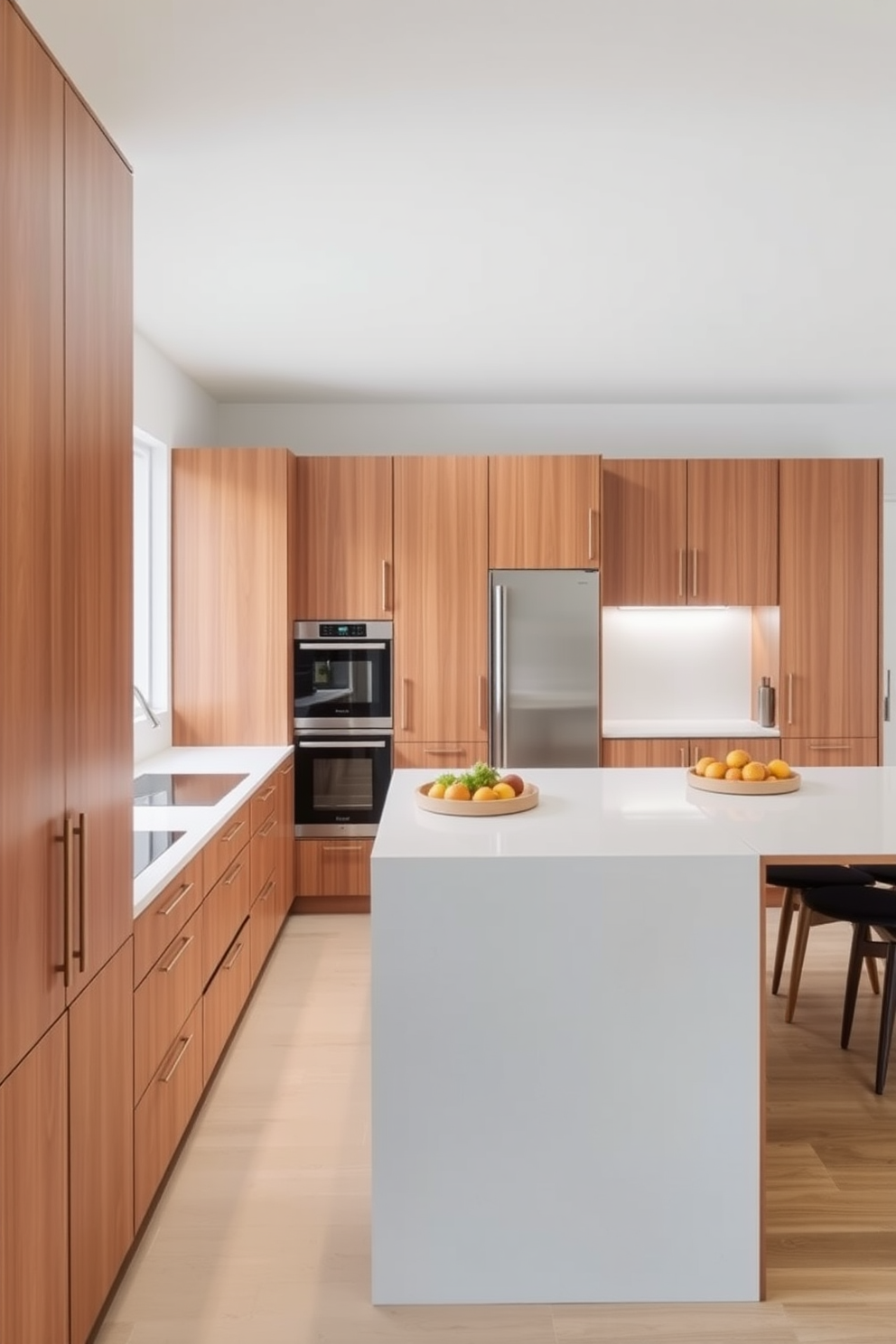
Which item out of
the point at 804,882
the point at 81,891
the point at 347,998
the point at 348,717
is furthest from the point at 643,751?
the point at 81,891

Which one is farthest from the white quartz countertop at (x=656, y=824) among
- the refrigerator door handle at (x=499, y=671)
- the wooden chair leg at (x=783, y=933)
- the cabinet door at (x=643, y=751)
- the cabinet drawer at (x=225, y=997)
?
the cabinet door at (x=643, y=751)

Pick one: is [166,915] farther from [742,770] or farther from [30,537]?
[742,770]

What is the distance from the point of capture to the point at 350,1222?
2297 mm

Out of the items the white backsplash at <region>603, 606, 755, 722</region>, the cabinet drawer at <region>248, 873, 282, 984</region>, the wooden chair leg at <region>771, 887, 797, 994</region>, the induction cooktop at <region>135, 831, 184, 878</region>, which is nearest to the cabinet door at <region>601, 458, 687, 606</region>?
the white backsplash at <region>603, 606, 755, 722</region>

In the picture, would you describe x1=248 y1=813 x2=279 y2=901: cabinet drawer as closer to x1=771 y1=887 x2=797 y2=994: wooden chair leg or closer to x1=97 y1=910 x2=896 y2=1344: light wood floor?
x1=97 y1=910 x2=896 y2=1344: light wood floor

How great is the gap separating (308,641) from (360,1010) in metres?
1.89

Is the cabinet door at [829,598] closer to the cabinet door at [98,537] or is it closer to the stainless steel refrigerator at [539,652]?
the stainless steel refrigerator at [539,652]

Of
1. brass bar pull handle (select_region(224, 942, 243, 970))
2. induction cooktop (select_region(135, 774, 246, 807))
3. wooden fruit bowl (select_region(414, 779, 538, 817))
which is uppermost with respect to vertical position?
wooden fruit bowl (select_region(414, 779, 538, 817))

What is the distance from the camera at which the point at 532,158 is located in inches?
101

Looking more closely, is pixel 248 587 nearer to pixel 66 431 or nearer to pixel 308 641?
pixel 308 641

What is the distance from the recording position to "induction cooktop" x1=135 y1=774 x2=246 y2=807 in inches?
129

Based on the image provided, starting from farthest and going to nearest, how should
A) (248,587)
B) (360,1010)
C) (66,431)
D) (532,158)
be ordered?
(248,587), (360,1010), (532,158), (66,431)

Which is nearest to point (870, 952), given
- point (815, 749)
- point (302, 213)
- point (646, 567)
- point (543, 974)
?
point (543, 974)

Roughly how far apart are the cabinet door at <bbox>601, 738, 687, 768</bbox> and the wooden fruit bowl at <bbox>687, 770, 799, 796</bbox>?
2.02m
